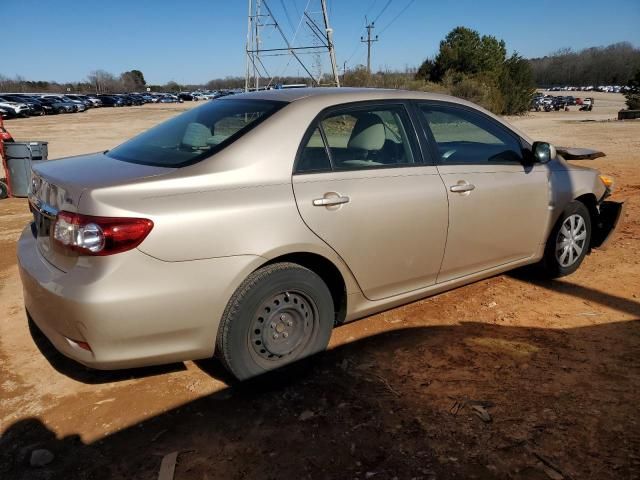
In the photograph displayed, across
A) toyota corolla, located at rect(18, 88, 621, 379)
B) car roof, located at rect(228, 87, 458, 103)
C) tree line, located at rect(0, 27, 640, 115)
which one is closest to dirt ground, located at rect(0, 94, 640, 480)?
toyota corolla, located at rect(18, 88, 621, 379)

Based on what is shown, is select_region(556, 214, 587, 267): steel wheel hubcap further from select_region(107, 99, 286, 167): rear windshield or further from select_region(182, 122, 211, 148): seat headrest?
select_region(182, 122, 211, 148): seat headrest

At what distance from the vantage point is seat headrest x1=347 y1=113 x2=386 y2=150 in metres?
3.37

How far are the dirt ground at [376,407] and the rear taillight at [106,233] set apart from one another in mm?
1026

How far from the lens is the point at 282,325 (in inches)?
114

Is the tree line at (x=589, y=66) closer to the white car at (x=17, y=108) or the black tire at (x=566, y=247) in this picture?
the white car at (x=17, y=108)

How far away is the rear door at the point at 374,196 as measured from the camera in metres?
2.91

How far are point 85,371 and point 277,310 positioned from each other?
1.43 metres

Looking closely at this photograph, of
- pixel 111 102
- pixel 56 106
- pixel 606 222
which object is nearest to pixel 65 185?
pixel 606 222

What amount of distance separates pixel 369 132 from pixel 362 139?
0.24 feet

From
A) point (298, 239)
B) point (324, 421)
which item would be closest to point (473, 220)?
point (298, 239)

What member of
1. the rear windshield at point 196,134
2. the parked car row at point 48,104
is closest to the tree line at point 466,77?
the parked car row at point 48,104

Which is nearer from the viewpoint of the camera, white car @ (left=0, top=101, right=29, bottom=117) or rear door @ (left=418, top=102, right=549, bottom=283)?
rear door @ (left=418, top=102, right=549, bottom=283)

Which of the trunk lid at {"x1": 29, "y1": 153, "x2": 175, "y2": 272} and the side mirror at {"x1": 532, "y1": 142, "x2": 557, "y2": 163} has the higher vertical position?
the side mirror at {"x1": 532, "y1": 142, "x2": 557, "y2": 163}

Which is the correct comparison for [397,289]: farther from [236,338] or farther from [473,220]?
[236,338]
